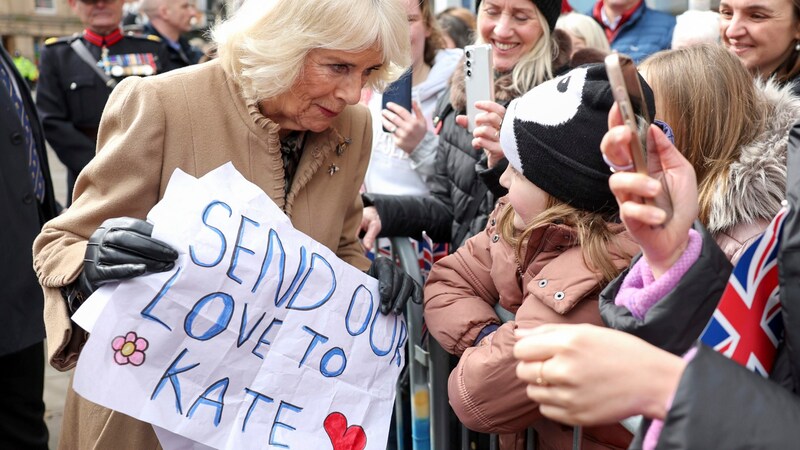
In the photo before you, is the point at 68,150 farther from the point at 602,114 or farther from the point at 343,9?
the point at 602,114

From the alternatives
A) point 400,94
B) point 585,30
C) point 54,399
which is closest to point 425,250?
point 400,94

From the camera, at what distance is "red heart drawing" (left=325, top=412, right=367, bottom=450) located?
193 centimetres

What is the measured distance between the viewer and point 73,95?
198 inches

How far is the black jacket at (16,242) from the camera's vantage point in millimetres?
2984

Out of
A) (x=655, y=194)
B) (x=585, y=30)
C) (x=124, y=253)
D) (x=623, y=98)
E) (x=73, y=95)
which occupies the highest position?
(x=623, y=98)

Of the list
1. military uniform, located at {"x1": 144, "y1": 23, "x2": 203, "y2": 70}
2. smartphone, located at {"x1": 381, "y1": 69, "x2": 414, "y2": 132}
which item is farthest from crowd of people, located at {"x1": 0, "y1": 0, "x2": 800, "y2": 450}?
military uniform, located at {"x1": 144, "y1": 23, "x2": 203, "y2": 70}

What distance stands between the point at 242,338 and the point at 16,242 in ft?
5.28

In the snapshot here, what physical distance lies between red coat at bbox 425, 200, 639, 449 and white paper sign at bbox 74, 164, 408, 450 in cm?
21

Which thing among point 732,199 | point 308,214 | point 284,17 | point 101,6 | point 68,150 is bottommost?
point 68,150

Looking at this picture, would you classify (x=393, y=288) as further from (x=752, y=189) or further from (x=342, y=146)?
(x=752, y=189)

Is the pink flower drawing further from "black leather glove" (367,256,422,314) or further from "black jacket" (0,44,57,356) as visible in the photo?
"black jacket" (0,44,57,356)

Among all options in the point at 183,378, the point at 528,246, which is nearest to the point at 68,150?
the point at 183,378

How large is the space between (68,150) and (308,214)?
3.29m

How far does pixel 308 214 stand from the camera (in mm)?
2186
